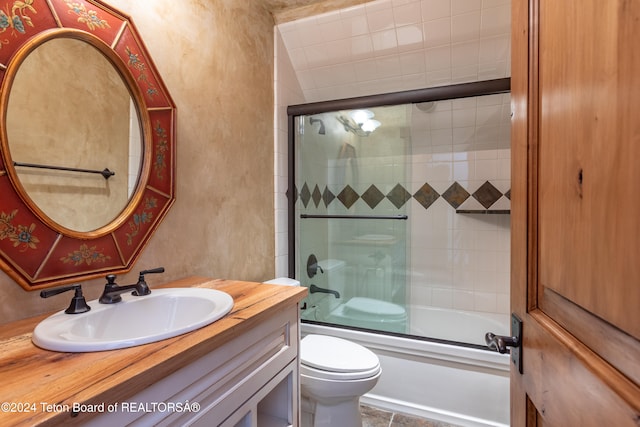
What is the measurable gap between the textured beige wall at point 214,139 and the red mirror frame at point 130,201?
62mm

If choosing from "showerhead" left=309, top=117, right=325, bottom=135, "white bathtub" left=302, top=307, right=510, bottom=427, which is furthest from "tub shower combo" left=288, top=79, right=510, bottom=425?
"white bathtub" left=302, top=307, right=510, bottom=427

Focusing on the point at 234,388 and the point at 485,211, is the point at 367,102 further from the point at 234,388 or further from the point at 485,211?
the point at 234,388

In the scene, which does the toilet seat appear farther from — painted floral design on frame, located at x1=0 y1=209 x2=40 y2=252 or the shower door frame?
painted floral design on frame, located at x1=0 y1=209 x2=40 y2=252

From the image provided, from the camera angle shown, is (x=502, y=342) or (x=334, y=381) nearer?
(x=502, y=342)

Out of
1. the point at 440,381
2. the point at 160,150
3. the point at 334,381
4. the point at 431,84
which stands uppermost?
the point at 431,84

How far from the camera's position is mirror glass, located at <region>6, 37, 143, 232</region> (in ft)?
3.04

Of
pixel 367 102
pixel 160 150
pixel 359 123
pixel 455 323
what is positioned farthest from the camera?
pixel 455 323

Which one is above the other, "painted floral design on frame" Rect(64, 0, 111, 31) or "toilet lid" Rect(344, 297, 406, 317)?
"painted floral design on frame" Rect(64, 0, 111, 31)

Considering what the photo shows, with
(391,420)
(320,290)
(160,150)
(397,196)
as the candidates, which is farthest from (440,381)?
(160,150)

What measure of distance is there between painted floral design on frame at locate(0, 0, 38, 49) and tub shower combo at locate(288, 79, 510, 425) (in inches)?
58.1

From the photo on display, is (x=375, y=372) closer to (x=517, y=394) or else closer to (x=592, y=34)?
(x=517, y=394)

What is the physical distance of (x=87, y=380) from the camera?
0.57 metres

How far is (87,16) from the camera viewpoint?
1.06 metres

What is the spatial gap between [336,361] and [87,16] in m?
1.66
